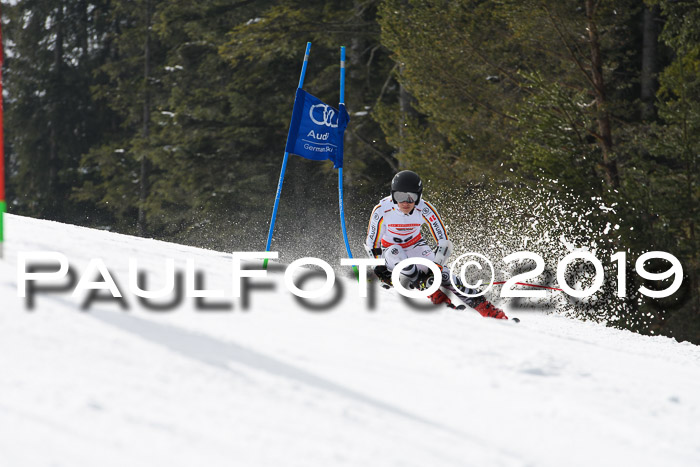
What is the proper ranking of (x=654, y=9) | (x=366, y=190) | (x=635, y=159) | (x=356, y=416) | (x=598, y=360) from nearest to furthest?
(x=356, y=416), (x=598, y=360), (x=635, y=159), (x=654, y=9), (x=366, y=190)

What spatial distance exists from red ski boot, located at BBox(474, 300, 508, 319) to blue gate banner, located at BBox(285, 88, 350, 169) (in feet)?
7.39

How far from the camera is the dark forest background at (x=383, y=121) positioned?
10562 mm

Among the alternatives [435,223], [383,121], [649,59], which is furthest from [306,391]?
[383,121]

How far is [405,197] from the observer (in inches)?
292

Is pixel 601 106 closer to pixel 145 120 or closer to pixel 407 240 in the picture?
pixel 407 240

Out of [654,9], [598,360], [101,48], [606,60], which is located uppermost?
[101,48]

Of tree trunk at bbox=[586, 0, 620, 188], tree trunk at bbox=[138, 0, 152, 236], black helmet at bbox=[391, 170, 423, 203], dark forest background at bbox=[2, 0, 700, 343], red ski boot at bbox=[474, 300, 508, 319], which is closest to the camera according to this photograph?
red ski boot at bbox=[474, 300, 508, 319]

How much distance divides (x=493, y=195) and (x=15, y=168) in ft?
96.9

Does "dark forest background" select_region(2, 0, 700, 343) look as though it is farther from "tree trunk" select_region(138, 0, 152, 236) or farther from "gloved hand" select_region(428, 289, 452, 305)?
"gloved hand" select_region(428, 289, 452, 305)

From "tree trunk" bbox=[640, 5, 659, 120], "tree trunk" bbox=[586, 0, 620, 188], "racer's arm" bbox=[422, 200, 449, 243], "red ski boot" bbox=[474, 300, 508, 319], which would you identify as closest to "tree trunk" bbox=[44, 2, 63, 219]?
"tree trunk" bbox=[640, 5, 659, 120]

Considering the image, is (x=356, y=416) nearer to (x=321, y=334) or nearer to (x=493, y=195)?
(x=321, y=334)

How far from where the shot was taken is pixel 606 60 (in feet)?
42.6

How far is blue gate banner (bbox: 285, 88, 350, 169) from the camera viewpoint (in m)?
8.48

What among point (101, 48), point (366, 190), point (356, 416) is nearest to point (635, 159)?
point (356, 416)
